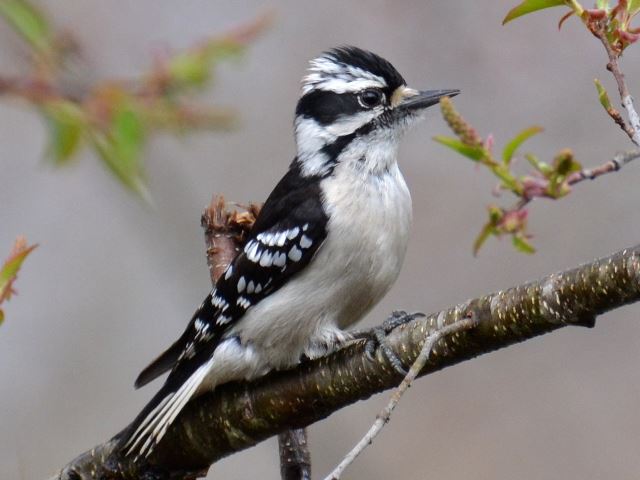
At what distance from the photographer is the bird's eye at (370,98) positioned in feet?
15.6

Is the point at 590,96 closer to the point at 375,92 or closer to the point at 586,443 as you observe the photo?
the point at 375,92

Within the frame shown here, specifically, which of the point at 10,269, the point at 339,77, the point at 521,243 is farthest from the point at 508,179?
the point at 339,77

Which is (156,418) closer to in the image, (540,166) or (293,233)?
(293,233)

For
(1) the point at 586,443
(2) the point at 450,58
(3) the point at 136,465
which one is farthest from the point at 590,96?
(3) the point at 136,465

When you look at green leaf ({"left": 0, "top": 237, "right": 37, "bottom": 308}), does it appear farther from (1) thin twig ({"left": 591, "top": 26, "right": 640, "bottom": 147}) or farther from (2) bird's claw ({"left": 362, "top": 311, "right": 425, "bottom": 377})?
(1) thin twig ({"left": 591, "top": 26, "right": 640, "bottom": 147})

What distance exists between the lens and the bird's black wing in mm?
4363

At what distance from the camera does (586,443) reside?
6.34 meters

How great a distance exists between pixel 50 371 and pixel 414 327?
4491mm

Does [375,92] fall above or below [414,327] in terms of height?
→ above

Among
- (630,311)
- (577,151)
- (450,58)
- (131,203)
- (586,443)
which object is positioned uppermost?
(450,58)

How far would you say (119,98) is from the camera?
3365mm

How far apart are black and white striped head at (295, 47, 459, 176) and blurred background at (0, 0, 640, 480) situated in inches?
28.3

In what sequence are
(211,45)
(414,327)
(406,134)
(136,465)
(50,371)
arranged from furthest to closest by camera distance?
1. (50,371)
2. (406,134)
3. (136,465)
4. (211,45)
5. (414,327)

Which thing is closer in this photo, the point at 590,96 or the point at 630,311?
the point at 590,96
